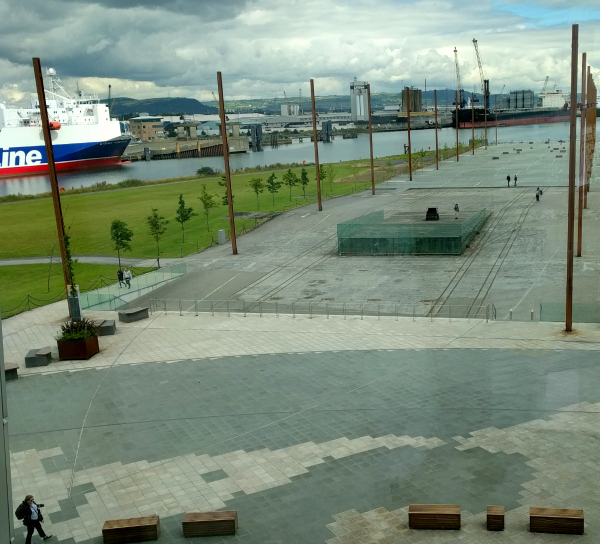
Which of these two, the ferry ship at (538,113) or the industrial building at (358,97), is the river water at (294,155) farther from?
the industrial building at (358,97)

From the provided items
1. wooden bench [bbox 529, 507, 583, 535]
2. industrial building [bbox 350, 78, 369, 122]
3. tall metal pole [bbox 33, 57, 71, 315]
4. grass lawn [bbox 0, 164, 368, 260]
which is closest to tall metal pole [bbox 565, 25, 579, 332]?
industrial building [bbox 350, 78, 369, 122]

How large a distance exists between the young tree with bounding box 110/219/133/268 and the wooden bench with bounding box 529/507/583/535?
11.8 m

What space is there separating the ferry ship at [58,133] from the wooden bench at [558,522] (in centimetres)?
801

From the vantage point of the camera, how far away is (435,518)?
166 inches

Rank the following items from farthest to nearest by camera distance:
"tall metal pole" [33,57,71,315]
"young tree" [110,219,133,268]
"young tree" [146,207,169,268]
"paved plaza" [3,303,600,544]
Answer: "young tree" [146,207,169,268] < "young tree" [110,219,133,268] < "tall metal pole" [33,57,71,315] < "paved plaza" [3,303,600,544]

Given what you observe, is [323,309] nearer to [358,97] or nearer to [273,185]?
[358,97]

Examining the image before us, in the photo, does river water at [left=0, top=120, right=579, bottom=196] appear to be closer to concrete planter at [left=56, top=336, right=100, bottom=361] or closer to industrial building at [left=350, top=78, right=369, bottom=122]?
industrial building at [left=350, top=78, right=369, bottom=122]

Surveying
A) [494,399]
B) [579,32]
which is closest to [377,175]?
[579,32]

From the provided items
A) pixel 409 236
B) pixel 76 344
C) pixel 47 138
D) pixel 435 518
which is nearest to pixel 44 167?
pixel 47 138

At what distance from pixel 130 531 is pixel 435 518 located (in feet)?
6.18

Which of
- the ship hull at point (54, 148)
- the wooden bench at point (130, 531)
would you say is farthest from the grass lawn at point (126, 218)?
the wooden bench at point (130, 531)

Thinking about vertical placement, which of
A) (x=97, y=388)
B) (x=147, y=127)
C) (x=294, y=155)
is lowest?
(x=97, y=388)

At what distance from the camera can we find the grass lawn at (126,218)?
571 inches

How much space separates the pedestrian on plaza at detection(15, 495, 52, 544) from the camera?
432 cm
